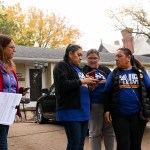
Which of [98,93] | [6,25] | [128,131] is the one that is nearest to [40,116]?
[98,93]

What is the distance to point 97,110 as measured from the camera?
492cm

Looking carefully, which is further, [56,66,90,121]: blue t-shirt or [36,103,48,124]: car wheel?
[36,103,48,124]: car wheel

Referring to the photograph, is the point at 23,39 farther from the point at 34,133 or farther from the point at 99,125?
the point at 99,125

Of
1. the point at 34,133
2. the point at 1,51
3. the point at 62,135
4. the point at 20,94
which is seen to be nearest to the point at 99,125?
the point at 20,94

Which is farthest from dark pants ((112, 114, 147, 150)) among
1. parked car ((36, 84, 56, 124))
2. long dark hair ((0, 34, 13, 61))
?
parked car ((36, 84, 56, 124))

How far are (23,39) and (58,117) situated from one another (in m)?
35.0

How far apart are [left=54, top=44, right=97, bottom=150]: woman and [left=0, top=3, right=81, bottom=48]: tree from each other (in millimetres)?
34568

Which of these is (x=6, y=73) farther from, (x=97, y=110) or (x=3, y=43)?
(x=97, y=110)

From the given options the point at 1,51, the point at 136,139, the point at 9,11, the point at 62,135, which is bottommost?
the point at 62,135

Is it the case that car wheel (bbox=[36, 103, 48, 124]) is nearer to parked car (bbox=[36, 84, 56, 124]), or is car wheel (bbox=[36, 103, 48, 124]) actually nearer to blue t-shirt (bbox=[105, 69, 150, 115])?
parked car (bbox=[36, 84, 56, 124])

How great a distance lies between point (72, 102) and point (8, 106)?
93cm

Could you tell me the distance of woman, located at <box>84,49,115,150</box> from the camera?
488 cm

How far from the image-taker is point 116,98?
436 centimetres

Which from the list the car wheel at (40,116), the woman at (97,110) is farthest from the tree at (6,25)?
the woman at (97,110)
